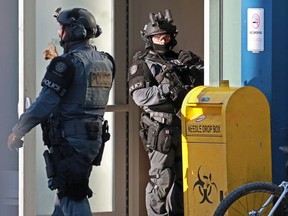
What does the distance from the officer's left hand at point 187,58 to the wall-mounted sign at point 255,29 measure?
984mm

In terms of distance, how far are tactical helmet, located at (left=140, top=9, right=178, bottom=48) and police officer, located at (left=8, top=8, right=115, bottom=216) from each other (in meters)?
1.14

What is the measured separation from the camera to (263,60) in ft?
19.5

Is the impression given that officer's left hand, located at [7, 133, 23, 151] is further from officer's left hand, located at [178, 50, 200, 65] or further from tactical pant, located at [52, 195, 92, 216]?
officer's left hand, located at [178, 50, 200, 65]

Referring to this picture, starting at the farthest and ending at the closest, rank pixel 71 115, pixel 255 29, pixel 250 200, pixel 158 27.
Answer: pixel 158 27
pixel 255 29
pixel 71 115
pixel 250 200

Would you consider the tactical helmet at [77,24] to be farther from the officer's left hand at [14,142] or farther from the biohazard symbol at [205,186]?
the biohazard symbol at [205,186]

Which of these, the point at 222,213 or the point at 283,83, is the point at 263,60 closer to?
the point at 283,83

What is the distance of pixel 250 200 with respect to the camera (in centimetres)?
A: 538

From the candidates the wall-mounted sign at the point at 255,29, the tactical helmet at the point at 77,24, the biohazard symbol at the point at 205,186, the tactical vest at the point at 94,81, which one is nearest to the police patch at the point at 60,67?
the tactical vest at the point at 94,81

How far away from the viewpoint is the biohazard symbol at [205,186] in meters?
5.47

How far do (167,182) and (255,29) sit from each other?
155cm

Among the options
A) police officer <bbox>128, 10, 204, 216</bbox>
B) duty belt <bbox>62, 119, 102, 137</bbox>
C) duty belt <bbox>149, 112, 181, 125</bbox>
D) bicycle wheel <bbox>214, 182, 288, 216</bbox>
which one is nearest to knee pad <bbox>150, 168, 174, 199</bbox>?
police officer <bbox>128, 10, 204, 216</bbox>

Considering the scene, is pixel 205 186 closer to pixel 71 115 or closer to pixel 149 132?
pixel 71 115

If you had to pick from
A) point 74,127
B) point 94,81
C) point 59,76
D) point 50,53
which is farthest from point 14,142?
point 50,53

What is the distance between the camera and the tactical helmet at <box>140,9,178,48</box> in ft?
22.4
